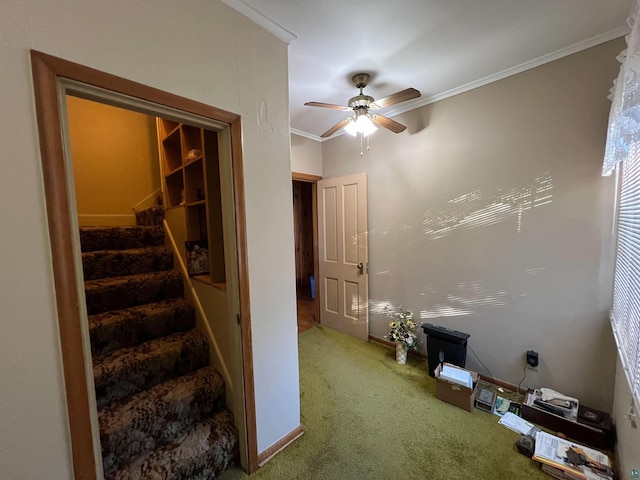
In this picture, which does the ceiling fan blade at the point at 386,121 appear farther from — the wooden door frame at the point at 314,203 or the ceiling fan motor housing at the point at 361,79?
the wooden door frame at the point at 314,203

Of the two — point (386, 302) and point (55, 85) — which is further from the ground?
point (55, 85)

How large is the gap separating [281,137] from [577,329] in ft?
8.13

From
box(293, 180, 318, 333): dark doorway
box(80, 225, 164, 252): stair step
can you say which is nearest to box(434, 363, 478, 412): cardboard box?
box(80, 225, 164, 252): stair step

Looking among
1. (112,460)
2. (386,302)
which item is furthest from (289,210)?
(386,302)

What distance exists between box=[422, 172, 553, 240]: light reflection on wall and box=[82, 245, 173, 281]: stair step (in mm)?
2506

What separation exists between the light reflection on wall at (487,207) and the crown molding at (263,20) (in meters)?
1.88

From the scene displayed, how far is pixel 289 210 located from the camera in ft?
5.38

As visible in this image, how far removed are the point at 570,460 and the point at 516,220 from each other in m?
1.55

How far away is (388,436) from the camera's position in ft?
5.74

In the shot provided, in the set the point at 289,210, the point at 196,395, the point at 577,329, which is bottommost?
the point at 196,395

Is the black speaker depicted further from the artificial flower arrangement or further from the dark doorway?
the dark doorway

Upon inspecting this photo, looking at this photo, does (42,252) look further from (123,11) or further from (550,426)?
(550,426)

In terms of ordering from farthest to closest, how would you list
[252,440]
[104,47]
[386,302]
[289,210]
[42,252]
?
[386,302], [289,210], [252,440], [104,47], [42,252]

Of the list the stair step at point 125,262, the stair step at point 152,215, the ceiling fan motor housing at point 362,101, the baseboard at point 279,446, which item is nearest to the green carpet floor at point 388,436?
the baseboard at point 279,446
